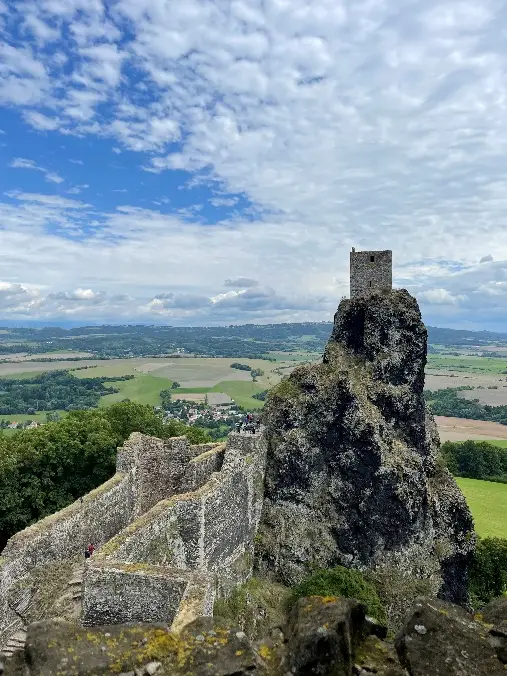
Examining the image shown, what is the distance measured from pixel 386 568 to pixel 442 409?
13443cm

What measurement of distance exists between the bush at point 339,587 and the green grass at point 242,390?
10769 cm

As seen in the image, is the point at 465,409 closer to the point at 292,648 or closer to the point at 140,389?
the point at 140,389

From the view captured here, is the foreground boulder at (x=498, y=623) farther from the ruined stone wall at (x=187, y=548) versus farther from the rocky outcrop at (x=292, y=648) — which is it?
the ruined stone wall at (x=187, y=548)

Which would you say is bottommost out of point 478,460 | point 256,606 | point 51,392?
point 478,460

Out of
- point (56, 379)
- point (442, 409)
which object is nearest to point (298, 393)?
point (442, 409)

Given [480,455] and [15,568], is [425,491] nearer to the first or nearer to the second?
[15,568]

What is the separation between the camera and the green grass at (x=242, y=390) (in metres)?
145

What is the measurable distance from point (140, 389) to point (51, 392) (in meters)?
29.5

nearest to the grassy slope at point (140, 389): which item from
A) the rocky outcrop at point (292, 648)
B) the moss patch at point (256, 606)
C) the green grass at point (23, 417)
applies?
the green grass at point (23, 417)

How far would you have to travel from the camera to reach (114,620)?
1413 cm

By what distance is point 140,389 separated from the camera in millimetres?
168625

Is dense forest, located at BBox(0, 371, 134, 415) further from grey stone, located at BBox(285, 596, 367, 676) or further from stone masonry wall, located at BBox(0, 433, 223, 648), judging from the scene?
grey stone, located at BBox(285, 596, 367, 676)

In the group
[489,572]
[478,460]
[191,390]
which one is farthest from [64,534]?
[191,390]

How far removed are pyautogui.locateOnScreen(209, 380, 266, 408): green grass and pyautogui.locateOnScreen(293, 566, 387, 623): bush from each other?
108 metres
